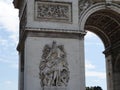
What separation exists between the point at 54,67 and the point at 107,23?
775 centimetres

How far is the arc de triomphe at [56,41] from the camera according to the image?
75.1 feet

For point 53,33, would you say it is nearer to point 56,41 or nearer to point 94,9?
point 56,41

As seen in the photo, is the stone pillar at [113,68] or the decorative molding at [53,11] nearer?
the decorative molding at [53,11]

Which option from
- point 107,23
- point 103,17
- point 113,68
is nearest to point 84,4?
point 103,17

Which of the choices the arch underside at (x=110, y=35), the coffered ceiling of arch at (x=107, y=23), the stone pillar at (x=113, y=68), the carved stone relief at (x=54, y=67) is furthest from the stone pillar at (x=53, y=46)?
the stone pillar at (x=113, y=68)

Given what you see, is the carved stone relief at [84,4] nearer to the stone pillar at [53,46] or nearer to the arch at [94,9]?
the arch at [94,9]

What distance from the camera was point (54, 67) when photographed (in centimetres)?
2308

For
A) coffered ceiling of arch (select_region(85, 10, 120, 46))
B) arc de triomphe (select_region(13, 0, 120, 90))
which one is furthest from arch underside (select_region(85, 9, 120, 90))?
arc de triomphe (select_region(13, 0, 120, 90))

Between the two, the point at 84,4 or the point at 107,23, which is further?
the point at 107,23

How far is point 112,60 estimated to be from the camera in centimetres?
2986

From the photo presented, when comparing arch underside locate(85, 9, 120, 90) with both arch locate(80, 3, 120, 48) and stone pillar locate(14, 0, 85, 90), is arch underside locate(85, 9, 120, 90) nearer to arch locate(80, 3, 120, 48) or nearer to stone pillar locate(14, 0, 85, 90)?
arch locate(80, 3, 120, 48)

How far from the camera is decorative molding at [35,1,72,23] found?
78.4 ft

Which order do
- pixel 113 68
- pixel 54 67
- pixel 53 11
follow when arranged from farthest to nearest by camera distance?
pixel 113 68 → pixel 53 11 → pixel 54 67

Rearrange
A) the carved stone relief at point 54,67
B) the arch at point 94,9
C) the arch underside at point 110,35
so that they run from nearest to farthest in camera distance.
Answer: the carved stone relief at point 54,67
the arch at point 94,9
the arch underside at point 110,35
